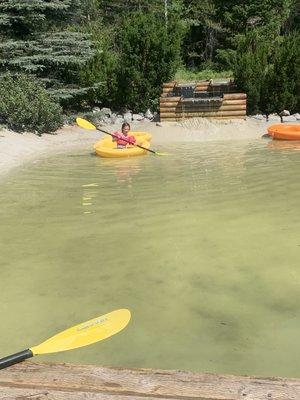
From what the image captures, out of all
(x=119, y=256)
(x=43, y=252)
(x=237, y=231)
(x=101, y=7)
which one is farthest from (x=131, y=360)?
(x=101, y=7)

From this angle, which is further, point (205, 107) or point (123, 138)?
point (205, 107)

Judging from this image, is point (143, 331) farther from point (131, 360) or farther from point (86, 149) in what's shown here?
point (86, 149)

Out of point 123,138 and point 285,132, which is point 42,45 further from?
point 285,132

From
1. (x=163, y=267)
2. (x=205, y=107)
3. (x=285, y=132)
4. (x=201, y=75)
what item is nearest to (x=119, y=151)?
(x=285, y=132)

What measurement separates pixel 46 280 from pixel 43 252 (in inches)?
31.8

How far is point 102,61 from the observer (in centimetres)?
1658

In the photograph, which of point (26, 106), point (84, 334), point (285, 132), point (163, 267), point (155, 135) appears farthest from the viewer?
point (155, 135)

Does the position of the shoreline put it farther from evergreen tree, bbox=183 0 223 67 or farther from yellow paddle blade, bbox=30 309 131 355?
evergreen tree, bbox=183 0 223 67

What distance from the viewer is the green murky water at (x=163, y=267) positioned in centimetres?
326

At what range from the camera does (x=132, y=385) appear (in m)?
2.37

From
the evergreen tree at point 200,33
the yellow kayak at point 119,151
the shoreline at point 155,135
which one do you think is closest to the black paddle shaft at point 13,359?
the yellow kayak at point 119,151

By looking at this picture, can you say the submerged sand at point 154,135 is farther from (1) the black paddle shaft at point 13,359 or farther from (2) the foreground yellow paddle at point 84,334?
(1) the black paddle shaft at point 13,359

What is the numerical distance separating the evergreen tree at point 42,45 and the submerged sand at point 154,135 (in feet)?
5.25

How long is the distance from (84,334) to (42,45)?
531 inches
